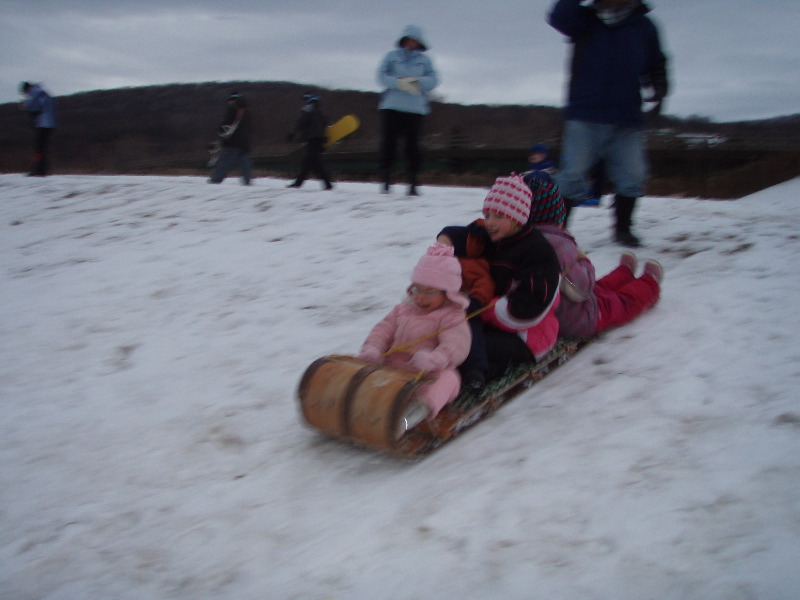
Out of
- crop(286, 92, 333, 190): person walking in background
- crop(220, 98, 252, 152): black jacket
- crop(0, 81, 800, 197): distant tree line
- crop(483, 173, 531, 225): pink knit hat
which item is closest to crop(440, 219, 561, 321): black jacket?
crop(483, 173, 531, 225): pink knit hat

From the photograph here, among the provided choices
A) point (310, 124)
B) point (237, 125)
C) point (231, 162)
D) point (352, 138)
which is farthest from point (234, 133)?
point (352, 138)

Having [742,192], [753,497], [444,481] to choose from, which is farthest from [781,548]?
[742,192]

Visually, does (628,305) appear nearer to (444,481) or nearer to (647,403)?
(647,403)

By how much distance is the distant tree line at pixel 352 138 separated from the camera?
1529 centimetres

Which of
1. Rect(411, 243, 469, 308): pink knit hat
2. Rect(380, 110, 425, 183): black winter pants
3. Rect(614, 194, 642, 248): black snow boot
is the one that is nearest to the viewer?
Rect(411, 243, 469, 308): pink knit hat

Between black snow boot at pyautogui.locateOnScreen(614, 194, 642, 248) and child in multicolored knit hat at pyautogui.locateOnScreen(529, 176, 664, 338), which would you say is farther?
black snow boot at pyautogui.locateOnScreen(614, 194, 642, 248)

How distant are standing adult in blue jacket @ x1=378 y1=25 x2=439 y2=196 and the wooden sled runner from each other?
5.09m

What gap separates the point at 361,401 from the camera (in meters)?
2.98

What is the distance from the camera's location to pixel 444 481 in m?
2.78

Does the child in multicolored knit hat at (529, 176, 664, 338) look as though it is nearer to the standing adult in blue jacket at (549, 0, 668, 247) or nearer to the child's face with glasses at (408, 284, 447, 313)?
the child's face with glasses at (408, 284, 447, 313)

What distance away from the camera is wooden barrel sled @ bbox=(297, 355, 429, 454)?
114 inches

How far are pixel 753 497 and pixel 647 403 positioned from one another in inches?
32.7

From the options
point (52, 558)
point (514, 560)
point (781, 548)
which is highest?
point (781, 548)

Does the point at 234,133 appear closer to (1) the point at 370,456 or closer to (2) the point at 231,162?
(2) the point at 231,162
